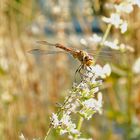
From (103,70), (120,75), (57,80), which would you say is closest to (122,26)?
(103,70)

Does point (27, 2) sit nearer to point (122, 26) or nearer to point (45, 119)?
point (45, 119)

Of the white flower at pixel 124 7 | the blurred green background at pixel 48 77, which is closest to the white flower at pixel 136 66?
the blurred green background at pixel 48 77

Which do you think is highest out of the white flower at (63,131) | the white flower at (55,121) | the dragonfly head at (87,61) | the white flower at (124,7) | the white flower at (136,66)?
the white flower at (136,66)

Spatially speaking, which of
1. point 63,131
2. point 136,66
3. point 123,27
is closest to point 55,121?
point 63,131

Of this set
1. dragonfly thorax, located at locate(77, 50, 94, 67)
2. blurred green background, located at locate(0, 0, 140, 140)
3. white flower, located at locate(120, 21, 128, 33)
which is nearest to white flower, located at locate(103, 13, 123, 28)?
white flower, located at locate(120, 21, 128, 33)

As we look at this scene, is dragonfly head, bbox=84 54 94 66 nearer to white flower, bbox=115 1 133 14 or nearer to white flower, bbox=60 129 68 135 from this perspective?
white flower, bbox=60 129 68 135

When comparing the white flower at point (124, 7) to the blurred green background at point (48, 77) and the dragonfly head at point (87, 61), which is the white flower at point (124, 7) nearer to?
the dragonfly head at point (87, 61)

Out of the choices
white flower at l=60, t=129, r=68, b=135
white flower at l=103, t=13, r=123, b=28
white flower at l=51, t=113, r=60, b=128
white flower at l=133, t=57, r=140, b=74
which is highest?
white flower at l=133, t=57, r=140, b=74

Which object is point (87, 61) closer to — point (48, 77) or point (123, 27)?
point (123, 27)
